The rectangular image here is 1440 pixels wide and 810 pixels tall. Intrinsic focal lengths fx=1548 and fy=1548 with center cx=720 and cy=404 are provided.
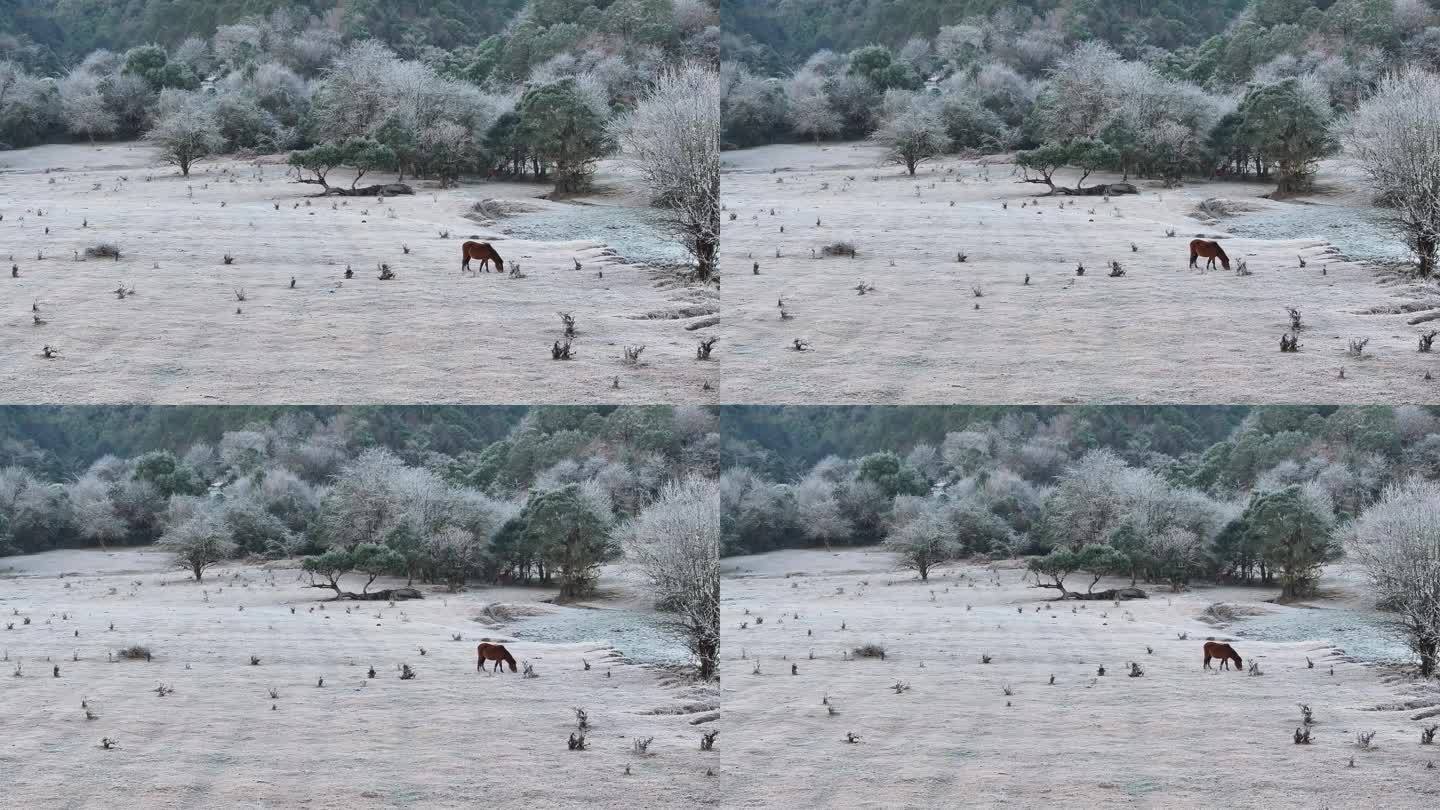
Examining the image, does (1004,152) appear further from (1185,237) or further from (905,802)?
(905,802)

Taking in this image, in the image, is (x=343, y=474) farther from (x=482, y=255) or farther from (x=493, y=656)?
(x=482, y=255)

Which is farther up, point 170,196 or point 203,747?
point 170,196

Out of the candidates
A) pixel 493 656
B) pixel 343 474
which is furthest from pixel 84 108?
pixel 493 656

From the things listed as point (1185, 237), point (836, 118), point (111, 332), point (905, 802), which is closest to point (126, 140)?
point (111, 332)

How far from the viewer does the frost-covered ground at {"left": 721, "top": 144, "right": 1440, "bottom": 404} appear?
690 inches

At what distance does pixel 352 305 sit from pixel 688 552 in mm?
7786

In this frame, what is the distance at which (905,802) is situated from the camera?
14453 millimetres

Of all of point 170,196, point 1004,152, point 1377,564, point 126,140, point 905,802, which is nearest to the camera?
point 905,802

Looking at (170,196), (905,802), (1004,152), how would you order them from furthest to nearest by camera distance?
1. (170,196)
2. (1004,152)
3. (905,802)

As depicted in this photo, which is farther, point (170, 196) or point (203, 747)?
point (170, 196)

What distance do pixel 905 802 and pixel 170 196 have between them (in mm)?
21951

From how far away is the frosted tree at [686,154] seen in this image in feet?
62.2

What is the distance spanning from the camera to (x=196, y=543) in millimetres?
20469

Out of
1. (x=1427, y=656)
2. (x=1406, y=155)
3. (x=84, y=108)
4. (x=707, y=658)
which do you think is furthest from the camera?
(x=84, y=108)
